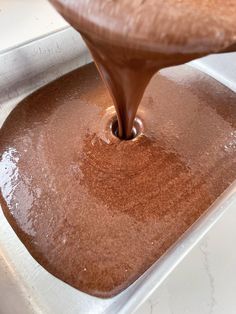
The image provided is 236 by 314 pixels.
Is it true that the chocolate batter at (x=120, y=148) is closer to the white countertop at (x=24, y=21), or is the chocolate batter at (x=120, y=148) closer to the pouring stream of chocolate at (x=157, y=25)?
the pouring stream of chocolate at (x=157, y=25)

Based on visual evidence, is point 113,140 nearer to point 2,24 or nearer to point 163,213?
point 163,213

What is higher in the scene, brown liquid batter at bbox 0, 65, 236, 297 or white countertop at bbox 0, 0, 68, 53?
white countertop at bbox 0, 0, 68, 53

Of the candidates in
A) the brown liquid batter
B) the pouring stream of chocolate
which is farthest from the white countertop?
the pouring stream of chocolate

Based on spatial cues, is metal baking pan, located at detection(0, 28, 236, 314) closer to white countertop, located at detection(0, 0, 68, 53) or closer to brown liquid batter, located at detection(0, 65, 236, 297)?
brown liquid batter, located at detection(0, 65, 236, 297)

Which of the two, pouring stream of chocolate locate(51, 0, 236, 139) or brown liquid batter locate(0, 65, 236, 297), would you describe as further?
brown liquid batter locate(0, 65, 236, 297)

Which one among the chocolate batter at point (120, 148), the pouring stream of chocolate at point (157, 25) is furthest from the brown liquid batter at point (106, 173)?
the pouring stream of chocolate at point (157, 25)

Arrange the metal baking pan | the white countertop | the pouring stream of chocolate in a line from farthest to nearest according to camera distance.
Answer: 1. the white countertop
2. the metal baking pan
3. the pouring stream of chocolate

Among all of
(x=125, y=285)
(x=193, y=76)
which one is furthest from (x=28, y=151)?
(x=193, y=76)

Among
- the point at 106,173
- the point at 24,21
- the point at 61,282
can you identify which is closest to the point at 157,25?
the point at 106,173
